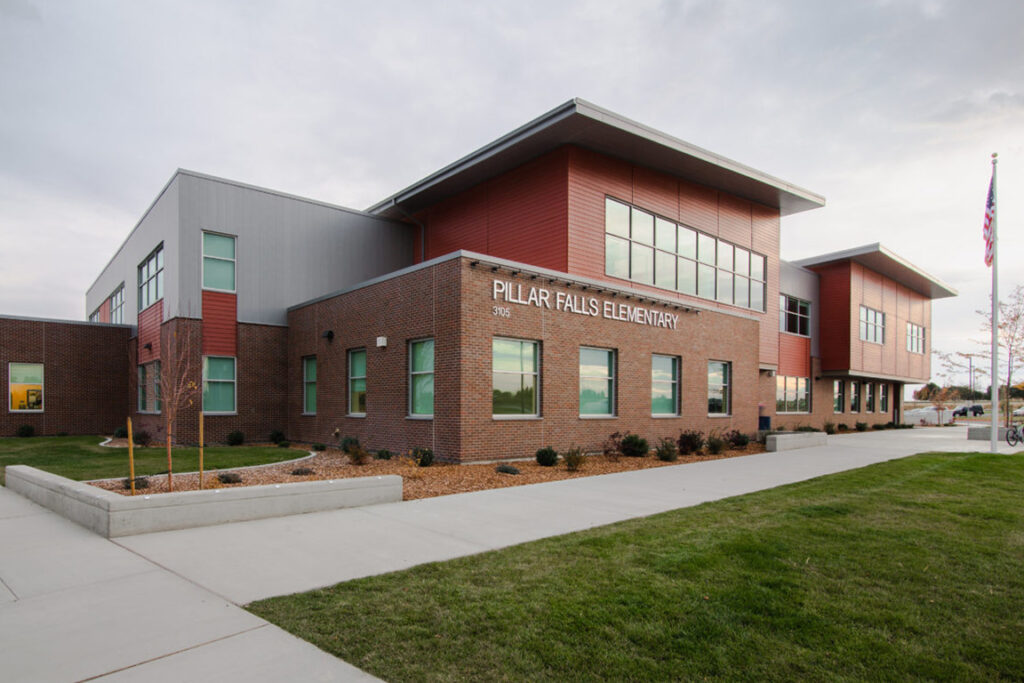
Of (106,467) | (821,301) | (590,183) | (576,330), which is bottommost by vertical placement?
(106,467)

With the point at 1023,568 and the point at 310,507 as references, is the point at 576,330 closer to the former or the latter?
the point at 310,507

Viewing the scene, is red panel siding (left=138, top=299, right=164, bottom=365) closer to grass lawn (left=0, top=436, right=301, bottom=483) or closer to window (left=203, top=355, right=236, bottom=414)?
window (left=203, top=355, right=236, bottom=414)

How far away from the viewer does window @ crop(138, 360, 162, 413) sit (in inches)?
843

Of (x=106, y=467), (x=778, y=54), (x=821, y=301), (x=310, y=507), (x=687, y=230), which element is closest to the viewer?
(x=310, y=507)

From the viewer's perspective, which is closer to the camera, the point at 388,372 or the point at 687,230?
the point at 388,372

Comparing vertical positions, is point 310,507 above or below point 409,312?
below

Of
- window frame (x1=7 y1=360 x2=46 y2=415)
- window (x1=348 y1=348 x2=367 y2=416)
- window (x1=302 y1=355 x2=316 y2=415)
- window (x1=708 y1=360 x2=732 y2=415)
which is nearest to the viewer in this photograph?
window (x1=348 y1=348 x2=367 y2=416)

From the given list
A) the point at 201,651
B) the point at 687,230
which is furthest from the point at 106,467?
the point at 687,230

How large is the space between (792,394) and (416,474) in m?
24.9

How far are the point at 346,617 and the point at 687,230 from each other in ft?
67.1

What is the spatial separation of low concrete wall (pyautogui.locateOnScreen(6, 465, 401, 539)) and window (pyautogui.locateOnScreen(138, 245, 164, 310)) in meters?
13.3

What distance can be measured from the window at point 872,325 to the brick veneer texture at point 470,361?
16.6 metres

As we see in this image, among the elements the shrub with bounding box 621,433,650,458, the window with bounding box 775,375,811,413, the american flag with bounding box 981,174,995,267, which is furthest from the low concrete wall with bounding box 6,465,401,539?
the window with bounding box 775,375,811,413

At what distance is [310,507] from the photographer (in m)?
8.31
